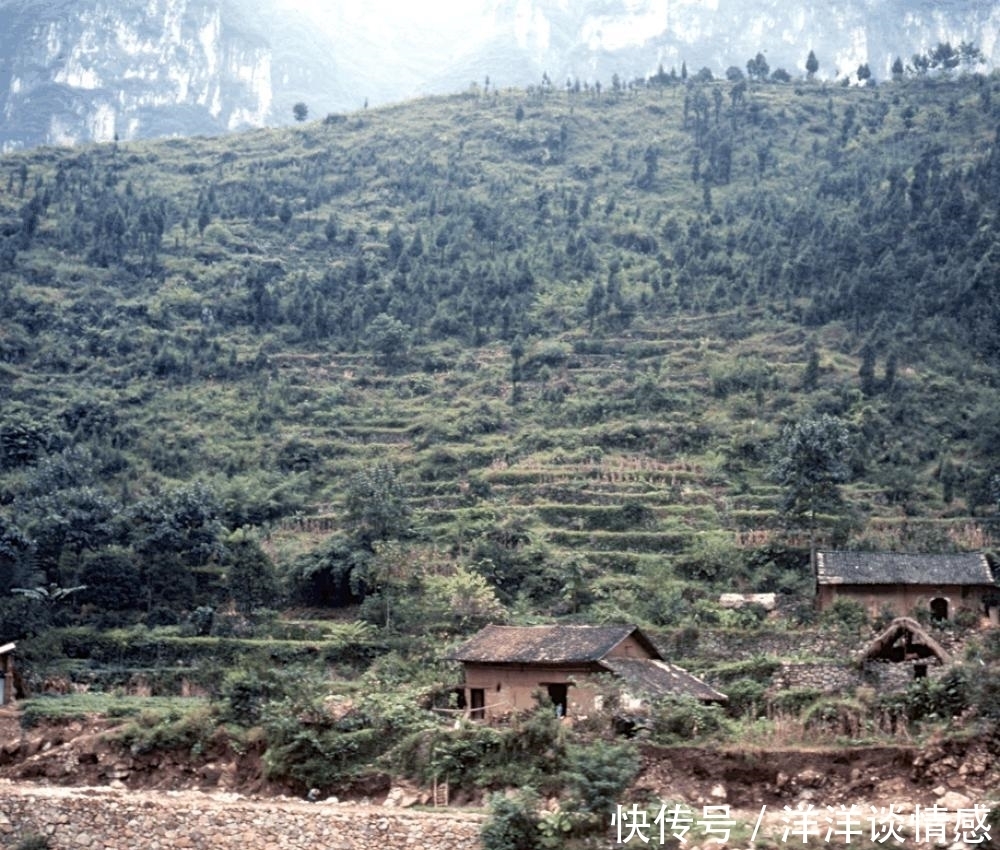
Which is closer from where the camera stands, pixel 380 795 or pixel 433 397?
pixel 380 795

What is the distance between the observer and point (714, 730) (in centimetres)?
2136

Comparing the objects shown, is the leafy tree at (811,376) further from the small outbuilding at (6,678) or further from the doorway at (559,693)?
the small outbuilding at (6,678)

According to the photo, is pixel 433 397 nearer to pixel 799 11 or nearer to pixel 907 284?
pixel 907 284

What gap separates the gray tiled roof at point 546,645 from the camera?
27053 millimetres

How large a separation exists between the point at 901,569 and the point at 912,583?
543mm

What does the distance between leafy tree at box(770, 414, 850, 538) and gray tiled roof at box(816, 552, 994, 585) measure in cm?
480

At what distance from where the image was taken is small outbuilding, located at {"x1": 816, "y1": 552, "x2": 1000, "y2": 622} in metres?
38.7

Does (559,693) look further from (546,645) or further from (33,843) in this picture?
(33,843)

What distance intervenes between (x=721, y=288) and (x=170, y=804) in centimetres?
5171

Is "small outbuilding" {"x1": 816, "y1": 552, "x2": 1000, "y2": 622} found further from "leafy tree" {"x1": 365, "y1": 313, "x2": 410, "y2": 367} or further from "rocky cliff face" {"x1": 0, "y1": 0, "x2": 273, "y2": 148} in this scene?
"rocky cliff face" {"x1": 0, "y1": 0, "x2": 273, "y2": 148}

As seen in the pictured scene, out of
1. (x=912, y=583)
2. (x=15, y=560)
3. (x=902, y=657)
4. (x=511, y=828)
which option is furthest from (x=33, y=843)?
(x=912, y=583)

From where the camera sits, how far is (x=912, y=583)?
38.7m

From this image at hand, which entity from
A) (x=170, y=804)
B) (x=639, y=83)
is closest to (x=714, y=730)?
(x=170, y=804)
